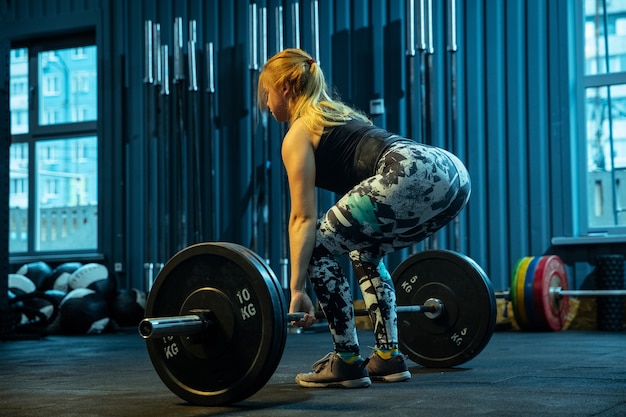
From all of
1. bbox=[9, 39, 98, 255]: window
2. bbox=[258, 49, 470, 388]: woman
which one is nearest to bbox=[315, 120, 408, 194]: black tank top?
bbox=[258, 49, 470, 388]: woman

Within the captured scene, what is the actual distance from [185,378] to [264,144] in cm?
400

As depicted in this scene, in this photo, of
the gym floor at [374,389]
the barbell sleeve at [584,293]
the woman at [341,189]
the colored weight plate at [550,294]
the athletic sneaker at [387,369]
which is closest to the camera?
the gym floor at [374,389]

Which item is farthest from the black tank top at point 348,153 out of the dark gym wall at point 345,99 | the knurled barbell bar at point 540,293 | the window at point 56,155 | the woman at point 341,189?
the window at point 56,155

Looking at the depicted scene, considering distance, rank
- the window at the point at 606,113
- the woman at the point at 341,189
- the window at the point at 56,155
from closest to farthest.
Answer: the woman at the point at 341,189, the window at the point at 606,113, the window at the point at 56,155

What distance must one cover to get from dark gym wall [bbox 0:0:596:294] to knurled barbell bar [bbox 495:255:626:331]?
407 millimetres

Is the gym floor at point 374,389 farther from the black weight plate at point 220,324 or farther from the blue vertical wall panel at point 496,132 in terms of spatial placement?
the blue vertical wall panel at point 496,132

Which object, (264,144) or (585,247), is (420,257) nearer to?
(585,247)

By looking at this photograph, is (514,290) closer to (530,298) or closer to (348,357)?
(530,298)

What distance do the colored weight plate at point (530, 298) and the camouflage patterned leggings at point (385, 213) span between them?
2742mm

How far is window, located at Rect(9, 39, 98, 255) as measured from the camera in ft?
22.9

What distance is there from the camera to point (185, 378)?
200 centimetres

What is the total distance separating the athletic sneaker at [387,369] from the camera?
7.80ft

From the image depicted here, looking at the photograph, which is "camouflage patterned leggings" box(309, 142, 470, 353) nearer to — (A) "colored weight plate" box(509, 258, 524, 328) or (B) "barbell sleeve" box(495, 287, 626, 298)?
(B) "barbell sleeve" box(495, 287, 626, 298)

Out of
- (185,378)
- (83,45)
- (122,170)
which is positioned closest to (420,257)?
(185,378)
